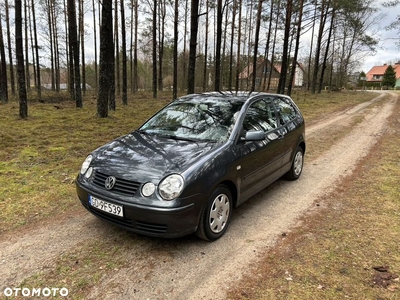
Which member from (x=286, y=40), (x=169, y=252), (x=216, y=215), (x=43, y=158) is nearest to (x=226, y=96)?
(x=216, y=215)

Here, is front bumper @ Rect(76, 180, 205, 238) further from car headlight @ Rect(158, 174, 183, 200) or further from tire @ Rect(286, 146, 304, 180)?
tire @ Rect(286, 146, 304, 180)

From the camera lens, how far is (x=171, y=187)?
9.29 feet

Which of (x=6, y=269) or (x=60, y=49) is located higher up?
(x=60, y=49)

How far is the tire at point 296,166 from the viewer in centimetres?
528

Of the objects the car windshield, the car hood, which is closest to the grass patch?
the car hood

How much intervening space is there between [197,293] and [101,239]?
1.38 metres

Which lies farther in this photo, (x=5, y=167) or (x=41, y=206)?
(x=5, y=167)

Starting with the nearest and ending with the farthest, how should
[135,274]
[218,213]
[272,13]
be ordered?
[135,274]
[218,213]
[272,13]

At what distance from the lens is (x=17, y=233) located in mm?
3404

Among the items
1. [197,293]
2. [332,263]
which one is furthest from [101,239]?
[332,263]

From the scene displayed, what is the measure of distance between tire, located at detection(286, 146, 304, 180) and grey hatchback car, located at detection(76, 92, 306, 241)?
0.61m

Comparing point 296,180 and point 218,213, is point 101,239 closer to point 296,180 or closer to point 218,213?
point 218,213

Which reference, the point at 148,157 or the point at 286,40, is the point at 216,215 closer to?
the point at 148,157

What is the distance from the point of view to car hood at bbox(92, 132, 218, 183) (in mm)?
2975
